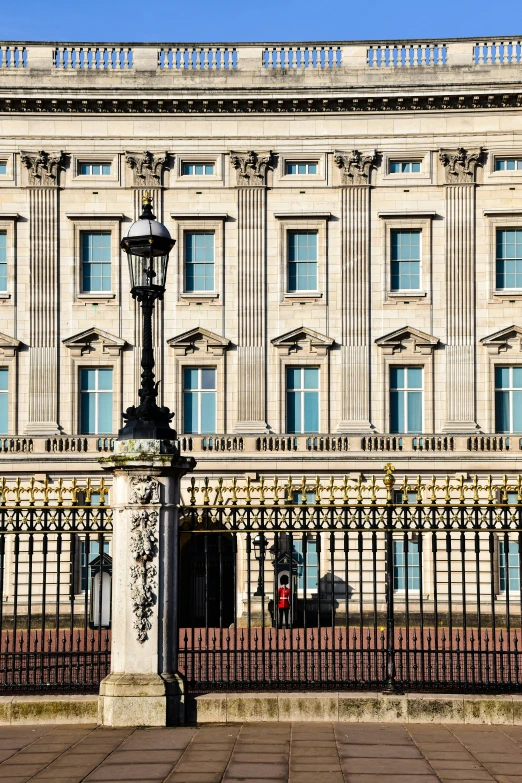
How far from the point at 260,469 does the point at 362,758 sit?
98.6 ft

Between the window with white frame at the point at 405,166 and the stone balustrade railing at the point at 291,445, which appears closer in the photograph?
the stone balustrade railing at the point at 291,445

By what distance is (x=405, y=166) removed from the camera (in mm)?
47219

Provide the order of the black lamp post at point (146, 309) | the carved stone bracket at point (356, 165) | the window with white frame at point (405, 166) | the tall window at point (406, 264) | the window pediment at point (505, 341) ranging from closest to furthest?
the black lamp post at point (146, 309) < the window pediment at point (505, 341) < the tall window at point (406, 264) < the carved stone bracket at point (356, 165) < the window with white frame at point (405, 166)

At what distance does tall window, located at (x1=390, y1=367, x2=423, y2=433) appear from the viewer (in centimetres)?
4625

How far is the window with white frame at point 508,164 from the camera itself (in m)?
46.9

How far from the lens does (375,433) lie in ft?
150

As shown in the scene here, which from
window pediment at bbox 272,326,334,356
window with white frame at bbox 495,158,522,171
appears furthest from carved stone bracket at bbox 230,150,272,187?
window with white frame at bbox 495,158,522,171

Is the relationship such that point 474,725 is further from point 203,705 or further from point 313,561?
point 313,561

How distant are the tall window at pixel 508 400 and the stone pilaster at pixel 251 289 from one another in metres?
7.62

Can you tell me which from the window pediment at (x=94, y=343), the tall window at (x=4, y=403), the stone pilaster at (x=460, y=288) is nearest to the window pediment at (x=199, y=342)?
the window pediment at (x=94, y=343)

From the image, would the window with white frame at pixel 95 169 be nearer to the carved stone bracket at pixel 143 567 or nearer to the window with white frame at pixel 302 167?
the window with white frame at pixel 302 167

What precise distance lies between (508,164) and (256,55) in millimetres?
9124

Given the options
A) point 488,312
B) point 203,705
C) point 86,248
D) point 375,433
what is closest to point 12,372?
point 86,248

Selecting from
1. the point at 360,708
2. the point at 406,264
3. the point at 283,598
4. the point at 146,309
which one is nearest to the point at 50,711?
the point at 360,708
